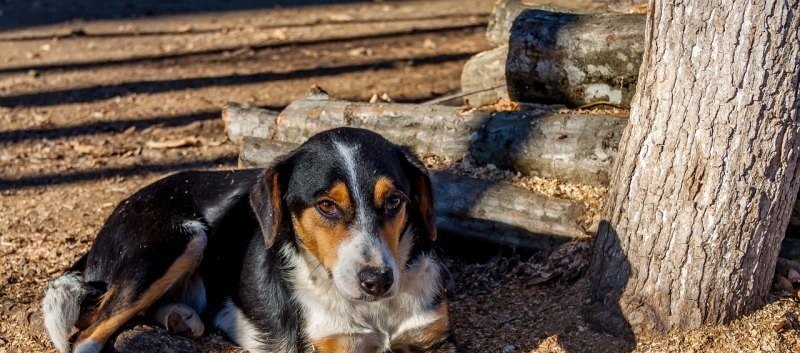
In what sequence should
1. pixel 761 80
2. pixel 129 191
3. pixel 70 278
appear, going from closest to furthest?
pixel 761 80 < pixel 70 278 < pixel 129 191

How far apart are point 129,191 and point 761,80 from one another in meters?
4.75

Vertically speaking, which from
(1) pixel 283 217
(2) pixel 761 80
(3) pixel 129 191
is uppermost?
(2) pixel 761 80

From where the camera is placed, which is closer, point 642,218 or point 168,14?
point 642,218

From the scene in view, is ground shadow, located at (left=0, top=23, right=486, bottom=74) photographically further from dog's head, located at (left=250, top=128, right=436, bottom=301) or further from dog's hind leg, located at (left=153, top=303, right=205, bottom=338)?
dog's head, located at (left=250, top=128, right=436, bottom=301)

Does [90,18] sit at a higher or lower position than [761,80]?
lower

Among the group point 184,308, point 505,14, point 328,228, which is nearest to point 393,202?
point 328,228

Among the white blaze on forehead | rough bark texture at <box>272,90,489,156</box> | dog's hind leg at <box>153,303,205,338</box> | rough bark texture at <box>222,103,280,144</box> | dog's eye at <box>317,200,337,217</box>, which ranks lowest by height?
dog's hind leg at <box>153,303,205,338</box>

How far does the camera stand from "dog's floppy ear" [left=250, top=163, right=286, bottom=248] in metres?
4.53

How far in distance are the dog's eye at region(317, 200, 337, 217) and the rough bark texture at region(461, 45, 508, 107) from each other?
3.45 metres

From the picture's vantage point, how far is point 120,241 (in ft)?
17.0

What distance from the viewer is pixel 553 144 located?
5793 millimetres

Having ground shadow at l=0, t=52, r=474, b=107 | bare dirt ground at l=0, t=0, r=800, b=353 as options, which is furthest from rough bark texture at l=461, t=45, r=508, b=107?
ground shadow at l=0, t=52, r=474, b=107

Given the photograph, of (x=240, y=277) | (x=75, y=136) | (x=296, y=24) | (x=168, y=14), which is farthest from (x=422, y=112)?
(x=168, y=14)

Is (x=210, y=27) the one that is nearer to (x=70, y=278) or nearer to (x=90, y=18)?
(x=90, y=18)
